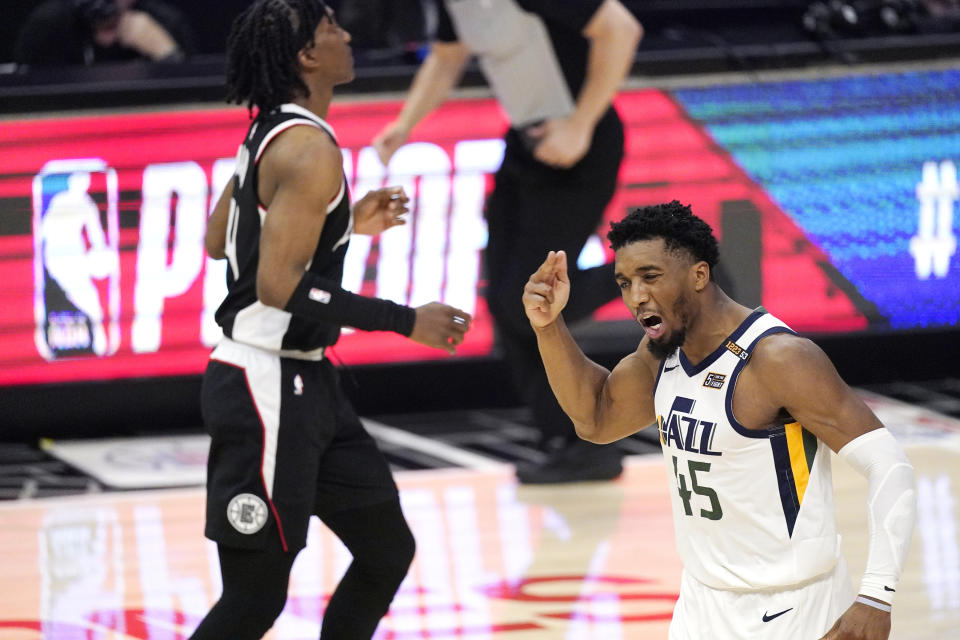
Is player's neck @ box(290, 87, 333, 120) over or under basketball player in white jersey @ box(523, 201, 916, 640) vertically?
over

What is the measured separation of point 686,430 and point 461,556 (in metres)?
2.26

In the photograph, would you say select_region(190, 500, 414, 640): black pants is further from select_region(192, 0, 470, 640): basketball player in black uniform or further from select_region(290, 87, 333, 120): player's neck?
select_region(290, 87, 333, 120): player's neck

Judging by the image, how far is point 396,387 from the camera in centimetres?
703

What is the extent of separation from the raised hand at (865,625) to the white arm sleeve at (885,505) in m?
0.03

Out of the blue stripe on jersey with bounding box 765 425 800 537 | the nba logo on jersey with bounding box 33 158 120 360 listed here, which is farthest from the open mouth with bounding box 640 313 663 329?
the nba logo on jersey with bounding box 33 158 120 360

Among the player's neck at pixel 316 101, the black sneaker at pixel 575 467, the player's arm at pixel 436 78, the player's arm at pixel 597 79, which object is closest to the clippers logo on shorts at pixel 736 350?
the player's neck at pixel 316 101

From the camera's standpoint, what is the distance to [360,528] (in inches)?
124

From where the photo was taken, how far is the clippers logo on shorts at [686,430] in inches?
103

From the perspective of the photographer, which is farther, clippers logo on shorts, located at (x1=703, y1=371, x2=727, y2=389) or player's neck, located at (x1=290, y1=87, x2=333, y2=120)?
player's neck, located at (x1=290, y1=87, x2=333, y2=120)

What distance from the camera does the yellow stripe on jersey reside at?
258cm

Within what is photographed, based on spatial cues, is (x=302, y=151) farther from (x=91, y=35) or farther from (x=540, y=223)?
(x=91, y=35)

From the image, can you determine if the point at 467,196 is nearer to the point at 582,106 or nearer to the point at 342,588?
the point at 582,106

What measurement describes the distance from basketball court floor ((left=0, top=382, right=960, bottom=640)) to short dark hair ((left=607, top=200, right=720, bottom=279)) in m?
1.58

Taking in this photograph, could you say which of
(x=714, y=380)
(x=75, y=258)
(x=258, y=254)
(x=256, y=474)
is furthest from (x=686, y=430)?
(x=75, y=258)
